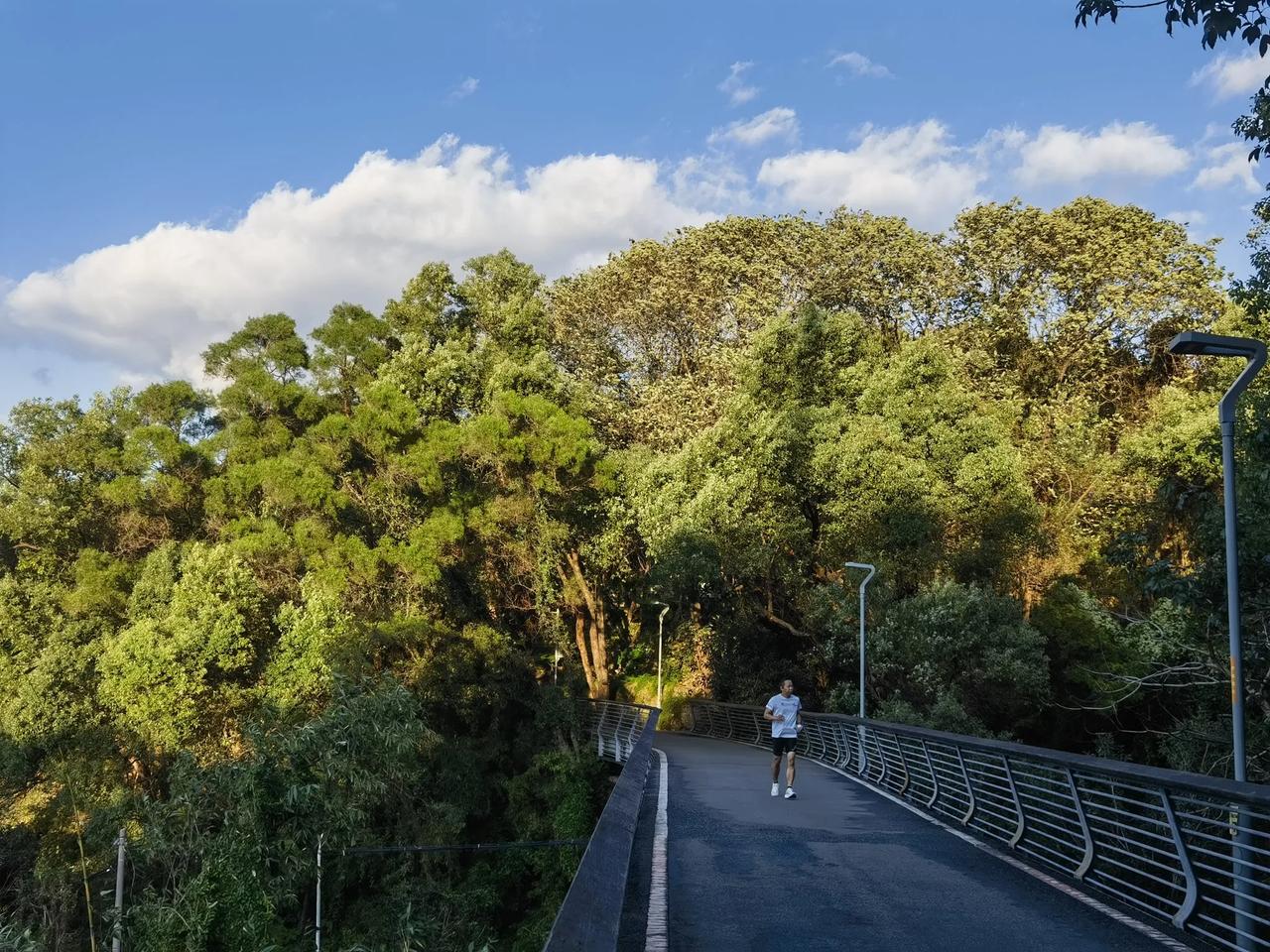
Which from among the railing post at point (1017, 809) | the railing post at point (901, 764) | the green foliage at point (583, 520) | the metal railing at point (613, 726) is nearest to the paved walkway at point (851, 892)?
the railing post at point (1017, 809)

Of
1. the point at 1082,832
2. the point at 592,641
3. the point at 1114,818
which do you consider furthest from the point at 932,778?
the point at 592,641

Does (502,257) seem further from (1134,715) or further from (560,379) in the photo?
(1134,715)

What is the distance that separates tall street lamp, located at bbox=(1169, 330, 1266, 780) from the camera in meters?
9.99

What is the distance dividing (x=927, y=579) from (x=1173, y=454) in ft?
25.9

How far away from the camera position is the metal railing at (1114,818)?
21.1ft

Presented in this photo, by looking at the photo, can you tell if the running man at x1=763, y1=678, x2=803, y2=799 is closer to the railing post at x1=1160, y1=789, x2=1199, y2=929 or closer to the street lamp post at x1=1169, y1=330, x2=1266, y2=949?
the street lamp post at x1=1169, y1=330, x2=1266, y2=949

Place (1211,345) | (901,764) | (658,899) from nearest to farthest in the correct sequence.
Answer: (658,899), (1211,345), (901,764)

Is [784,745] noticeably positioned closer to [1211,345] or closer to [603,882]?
[1211,345]

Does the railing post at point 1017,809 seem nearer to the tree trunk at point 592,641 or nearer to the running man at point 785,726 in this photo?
the running man at point 785,726

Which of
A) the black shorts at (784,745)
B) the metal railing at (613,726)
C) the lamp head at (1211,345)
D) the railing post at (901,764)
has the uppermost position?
the lamp head at (1211,345)

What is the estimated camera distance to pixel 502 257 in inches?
1785

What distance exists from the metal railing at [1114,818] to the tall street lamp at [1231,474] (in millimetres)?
1041

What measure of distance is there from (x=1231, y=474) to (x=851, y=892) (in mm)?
5516

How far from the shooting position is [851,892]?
826 cm
